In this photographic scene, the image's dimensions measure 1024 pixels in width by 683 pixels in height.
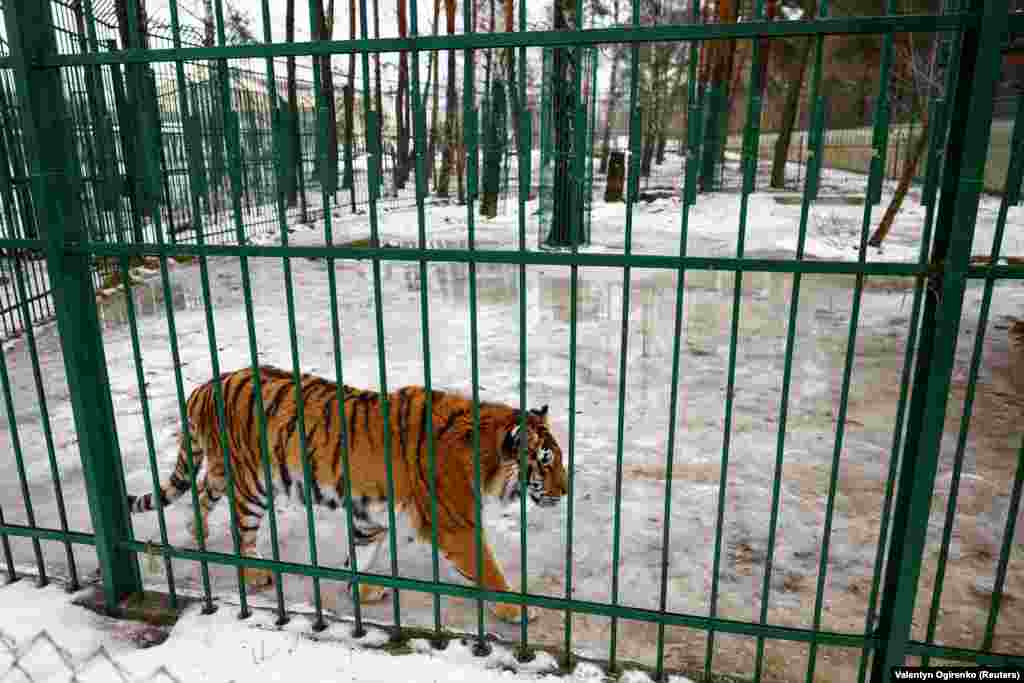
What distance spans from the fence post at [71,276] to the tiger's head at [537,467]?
5.15 ft

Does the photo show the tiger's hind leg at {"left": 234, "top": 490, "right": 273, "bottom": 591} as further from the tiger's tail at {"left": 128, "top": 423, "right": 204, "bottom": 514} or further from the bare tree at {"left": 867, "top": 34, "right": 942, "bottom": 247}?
the bare tree at {"left": 867, "top": 34, "right": 942, "bottom": 247}

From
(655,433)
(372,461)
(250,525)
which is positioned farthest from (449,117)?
(372,461)

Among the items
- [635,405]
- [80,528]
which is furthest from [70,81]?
[635,405]

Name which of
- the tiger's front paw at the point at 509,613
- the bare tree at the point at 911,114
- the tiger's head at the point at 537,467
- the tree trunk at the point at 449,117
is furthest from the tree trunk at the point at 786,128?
the tiger's front paw at the point at 509,613

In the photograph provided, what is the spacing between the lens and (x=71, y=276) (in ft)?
8.79

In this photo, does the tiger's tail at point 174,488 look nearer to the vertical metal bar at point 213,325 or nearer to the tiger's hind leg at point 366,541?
the vertical metal bar at point 213,325

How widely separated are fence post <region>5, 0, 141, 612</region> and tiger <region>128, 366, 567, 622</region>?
1.12 feet

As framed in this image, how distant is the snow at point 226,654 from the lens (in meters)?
2.61

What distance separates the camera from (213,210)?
1395 cm

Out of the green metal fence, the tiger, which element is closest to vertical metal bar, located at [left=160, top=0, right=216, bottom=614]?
the green metal fence

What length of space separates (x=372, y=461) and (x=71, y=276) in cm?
138

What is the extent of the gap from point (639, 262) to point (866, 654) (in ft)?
4.80

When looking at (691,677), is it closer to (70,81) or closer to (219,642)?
(219,642)

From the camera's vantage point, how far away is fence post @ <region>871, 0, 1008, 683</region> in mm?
1832
